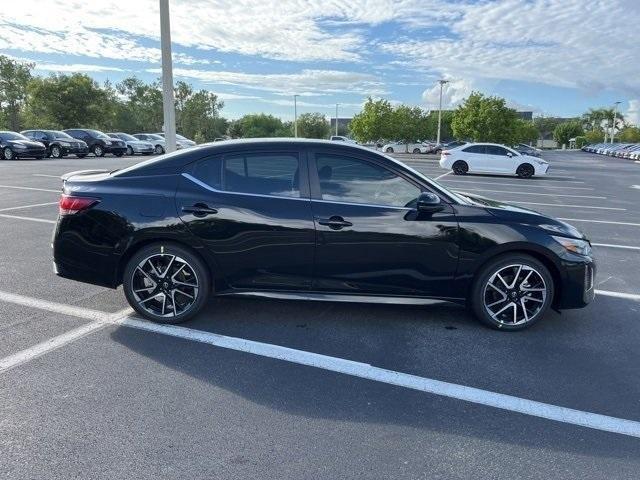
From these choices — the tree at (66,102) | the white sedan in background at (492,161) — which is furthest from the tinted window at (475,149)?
the tree at (66,102)

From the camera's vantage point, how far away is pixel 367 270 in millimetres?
4141

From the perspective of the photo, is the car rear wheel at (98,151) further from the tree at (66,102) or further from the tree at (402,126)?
the tree at (402,126)

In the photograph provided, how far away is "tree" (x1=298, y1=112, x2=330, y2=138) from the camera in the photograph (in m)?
92.0

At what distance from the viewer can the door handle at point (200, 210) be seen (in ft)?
13.5

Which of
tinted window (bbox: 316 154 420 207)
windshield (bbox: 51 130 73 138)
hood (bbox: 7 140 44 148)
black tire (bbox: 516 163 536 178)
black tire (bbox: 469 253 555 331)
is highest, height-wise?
windshield (bbox: 51 130 73 138)

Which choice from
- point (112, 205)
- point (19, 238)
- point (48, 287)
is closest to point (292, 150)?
point (112, 205)

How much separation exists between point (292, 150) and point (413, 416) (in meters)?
2.40

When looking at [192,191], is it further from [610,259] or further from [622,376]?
[610,259]

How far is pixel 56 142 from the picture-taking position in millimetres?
26984

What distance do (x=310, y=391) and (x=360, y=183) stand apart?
71.5 inches

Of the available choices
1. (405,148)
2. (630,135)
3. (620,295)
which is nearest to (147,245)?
(620,295)

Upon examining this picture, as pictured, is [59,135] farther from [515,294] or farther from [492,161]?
[515,294]

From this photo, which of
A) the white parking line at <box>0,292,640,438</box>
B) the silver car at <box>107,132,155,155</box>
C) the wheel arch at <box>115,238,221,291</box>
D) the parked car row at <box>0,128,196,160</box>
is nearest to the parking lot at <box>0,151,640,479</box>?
the white parking line at <box>0,292,640,438</box>

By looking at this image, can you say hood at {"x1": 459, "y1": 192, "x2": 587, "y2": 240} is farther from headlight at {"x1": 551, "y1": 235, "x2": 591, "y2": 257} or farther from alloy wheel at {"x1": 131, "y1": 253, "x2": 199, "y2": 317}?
alloy wheel at {"x1": 131, "y1": 253, "x2": 199, "y2": 317}
